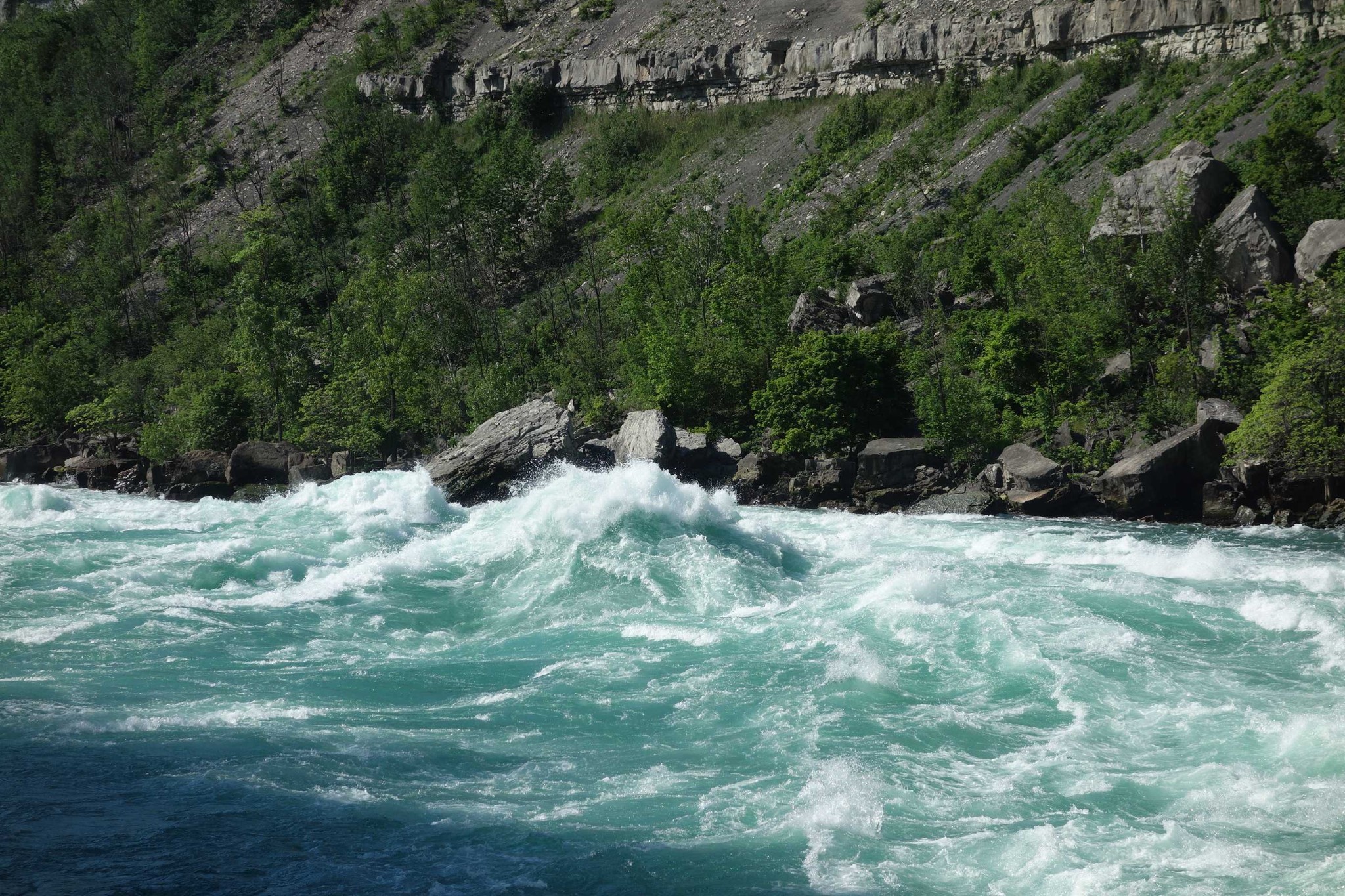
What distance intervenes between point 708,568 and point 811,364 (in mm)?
17809

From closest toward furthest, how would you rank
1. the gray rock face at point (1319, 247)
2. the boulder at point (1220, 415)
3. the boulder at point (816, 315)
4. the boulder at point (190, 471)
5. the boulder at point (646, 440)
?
the boulder at point (1220, 415)
the gray rock face at point (1319, 247)
the boulder at point (646, 440)
the boulder at point (816, 315)
the boulder at point (190, 471)

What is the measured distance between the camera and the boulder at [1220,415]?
34438 mm

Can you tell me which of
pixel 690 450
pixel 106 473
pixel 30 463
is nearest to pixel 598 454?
pixel 690 450

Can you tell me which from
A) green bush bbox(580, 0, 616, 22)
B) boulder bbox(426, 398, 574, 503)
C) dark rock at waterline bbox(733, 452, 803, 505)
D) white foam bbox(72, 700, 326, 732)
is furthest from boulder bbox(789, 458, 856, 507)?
green bush bbox(580, 0, 616, 22)

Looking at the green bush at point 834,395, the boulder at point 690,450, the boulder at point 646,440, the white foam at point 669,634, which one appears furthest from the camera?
the boulder at point 690,450

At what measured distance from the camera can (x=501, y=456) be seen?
42.4 meters

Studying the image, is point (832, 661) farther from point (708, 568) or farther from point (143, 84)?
point (143, 84)

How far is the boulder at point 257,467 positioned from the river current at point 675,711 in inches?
694

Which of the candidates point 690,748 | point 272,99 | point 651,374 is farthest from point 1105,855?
point 272,99

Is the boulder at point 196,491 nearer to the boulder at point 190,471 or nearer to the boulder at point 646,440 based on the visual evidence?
the boulder at point 190,471

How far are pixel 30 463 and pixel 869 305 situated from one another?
4315cm

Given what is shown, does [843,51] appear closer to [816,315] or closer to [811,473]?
[816,315]

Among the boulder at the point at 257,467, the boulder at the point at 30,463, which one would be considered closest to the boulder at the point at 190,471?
the boulder at the point at 257,467

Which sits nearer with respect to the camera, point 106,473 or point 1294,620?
point 1294,620
